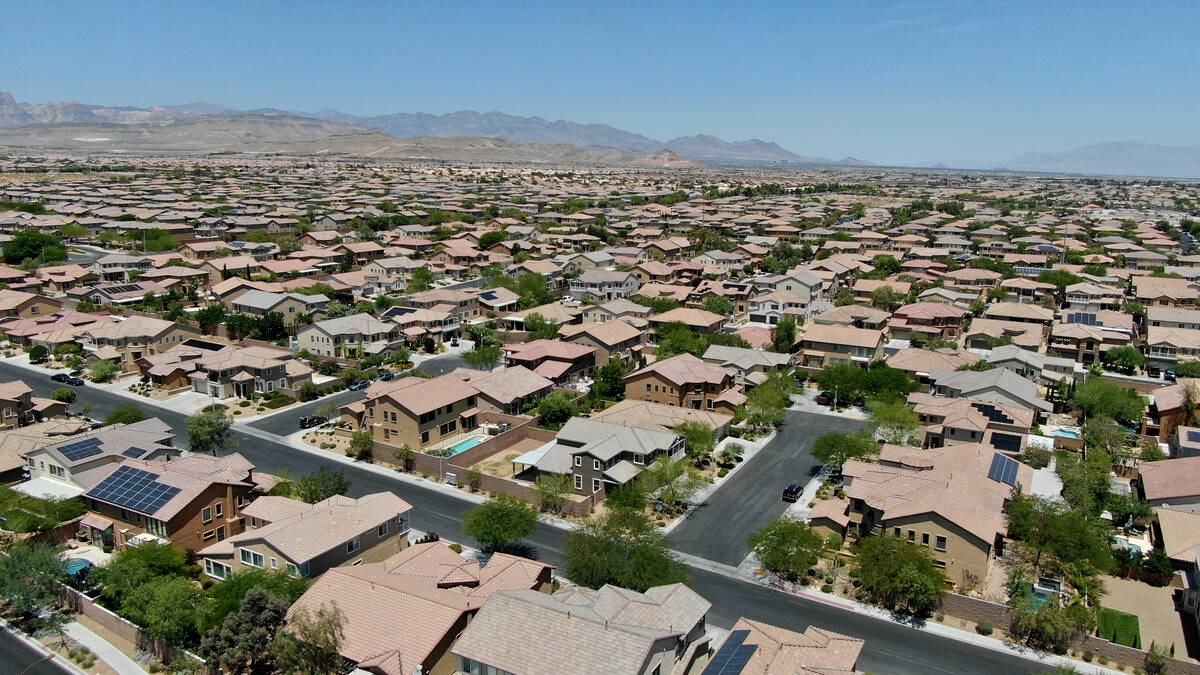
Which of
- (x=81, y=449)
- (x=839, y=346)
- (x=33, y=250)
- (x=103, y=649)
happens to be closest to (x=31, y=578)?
(x=103, y=649)

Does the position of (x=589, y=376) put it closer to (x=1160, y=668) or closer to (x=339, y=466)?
(x=339, y=466)

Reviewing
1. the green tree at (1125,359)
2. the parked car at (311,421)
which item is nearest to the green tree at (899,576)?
A: the parked car at (311,421)

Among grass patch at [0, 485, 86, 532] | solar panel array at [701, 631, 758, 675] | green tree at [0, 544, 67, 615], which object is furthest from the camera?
grass patch at [0, 485, 86, 532]

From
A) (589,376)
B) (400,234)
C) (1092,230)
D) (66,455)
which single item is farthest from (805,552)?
(1092,230)

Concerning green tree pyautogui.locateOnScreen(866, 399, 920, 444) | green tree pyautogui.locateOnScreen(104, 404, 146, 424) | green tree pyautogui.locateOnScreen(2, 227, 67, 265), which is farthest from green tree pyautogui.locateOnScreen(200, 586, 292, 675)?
green tree pyautogui.locateOnScreen(2, 227, 67, 265)

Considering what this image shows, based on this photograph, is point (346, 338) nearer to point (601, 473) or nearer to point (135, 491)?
point (135, 491)

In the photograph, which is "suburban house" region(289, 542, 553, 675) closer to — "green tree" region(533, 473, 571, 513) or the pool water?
"green tree" region(533, 473, 571, 513)
